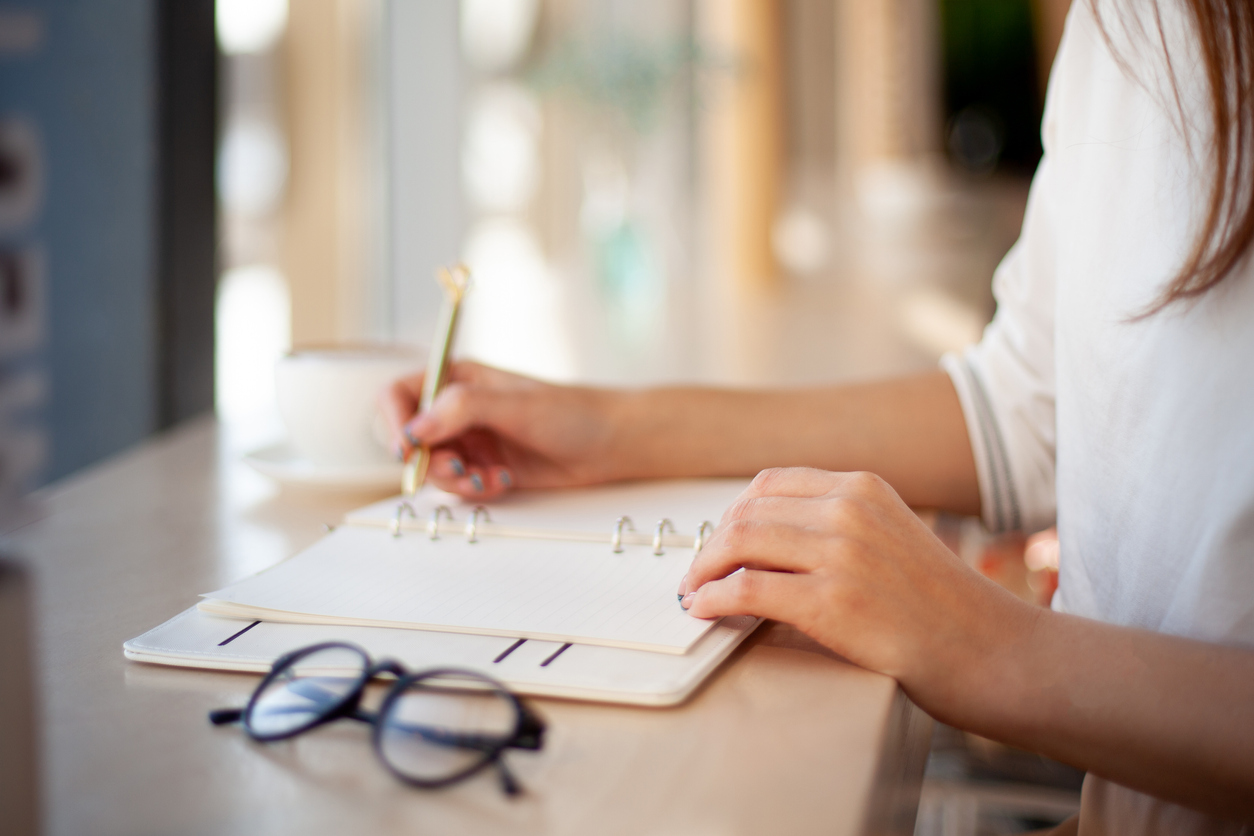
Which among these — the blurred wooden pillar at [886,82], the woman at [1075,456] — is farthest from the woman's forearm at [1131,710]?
the blurred wooden pillar at [886,82]

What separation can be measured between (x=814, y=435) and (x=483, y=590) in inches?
12.4

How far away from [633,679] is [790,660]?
78 mm

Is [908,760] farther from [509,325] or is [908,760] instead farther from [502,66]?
[502,66]

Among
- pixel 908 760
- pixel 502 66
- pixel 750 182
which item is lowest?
pixel 908 760

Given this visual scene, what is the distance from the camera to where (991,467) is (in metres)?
0.72

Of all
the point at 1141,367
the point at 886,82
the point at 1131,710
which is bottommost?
the point at 1131,710

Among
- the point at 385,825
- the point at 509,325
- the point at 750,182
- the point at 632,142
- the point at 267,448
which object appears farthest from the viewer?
the point at 750,182

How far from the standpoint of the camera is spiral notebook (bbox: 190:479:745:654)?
464 mm

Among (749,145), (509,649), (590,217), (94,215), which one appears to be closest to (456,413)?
(509,649)

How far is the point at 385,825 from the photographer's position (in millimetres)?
326

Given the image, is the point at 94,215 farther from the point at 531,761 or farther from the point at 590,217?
the point at 590,217

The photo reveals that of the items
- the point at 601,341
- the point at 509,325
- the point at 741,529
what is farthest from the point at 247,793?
the point at 509,325

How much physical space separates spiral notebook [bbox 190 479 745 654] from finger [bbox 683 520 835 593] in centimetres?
A: 2

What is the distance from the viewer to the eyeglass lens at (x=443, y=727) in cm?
36
